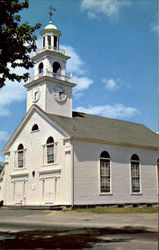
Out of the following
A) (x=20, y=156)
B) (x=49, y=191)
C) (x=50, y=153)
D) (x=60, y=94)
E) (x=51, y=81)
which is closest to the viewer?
(x=49, y=191)

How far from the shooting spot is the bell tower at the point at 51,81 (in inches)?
1387

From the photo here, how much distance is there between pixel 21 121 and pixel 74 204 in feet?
40.6

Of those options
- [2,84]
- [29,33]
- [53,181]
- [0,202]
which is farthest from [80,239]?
[0,202]

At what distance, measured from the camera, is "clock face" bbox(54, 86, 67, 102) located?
35.9m

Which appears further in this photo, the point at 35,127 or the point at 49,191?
the point at 35,127

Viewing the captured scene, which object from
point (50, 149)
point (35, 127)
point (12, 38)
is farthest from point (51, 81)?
point (12, 38)

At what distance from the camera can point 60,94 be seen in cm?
3634

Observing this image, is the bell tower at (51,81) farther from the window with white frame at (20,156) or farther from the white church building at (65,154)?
the window with white frame at (20,156)

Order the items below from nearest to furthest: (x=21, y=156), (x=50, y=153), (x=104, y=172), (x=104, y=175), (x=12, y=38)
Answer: (x=12, y=38) → (x=104, y=175) → (x=104, y=172) → (x=50, y=153) → (x=21, y=156)

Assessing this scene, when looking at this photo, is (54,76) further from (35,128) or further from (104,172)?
(104,172)

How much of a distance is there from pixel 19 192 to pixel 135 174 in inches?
494

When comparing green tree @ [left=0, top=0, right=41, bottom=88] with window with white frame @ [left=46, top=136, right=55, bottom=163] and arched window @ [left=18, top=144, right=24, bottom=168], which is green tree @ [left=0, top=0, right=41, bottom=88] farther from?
arched window @ [left=18, top=144, right=24, bottom=168]

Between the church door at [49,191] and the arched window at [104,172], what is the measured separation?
4662 millimetres

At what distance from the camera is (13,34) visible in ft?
36.4
